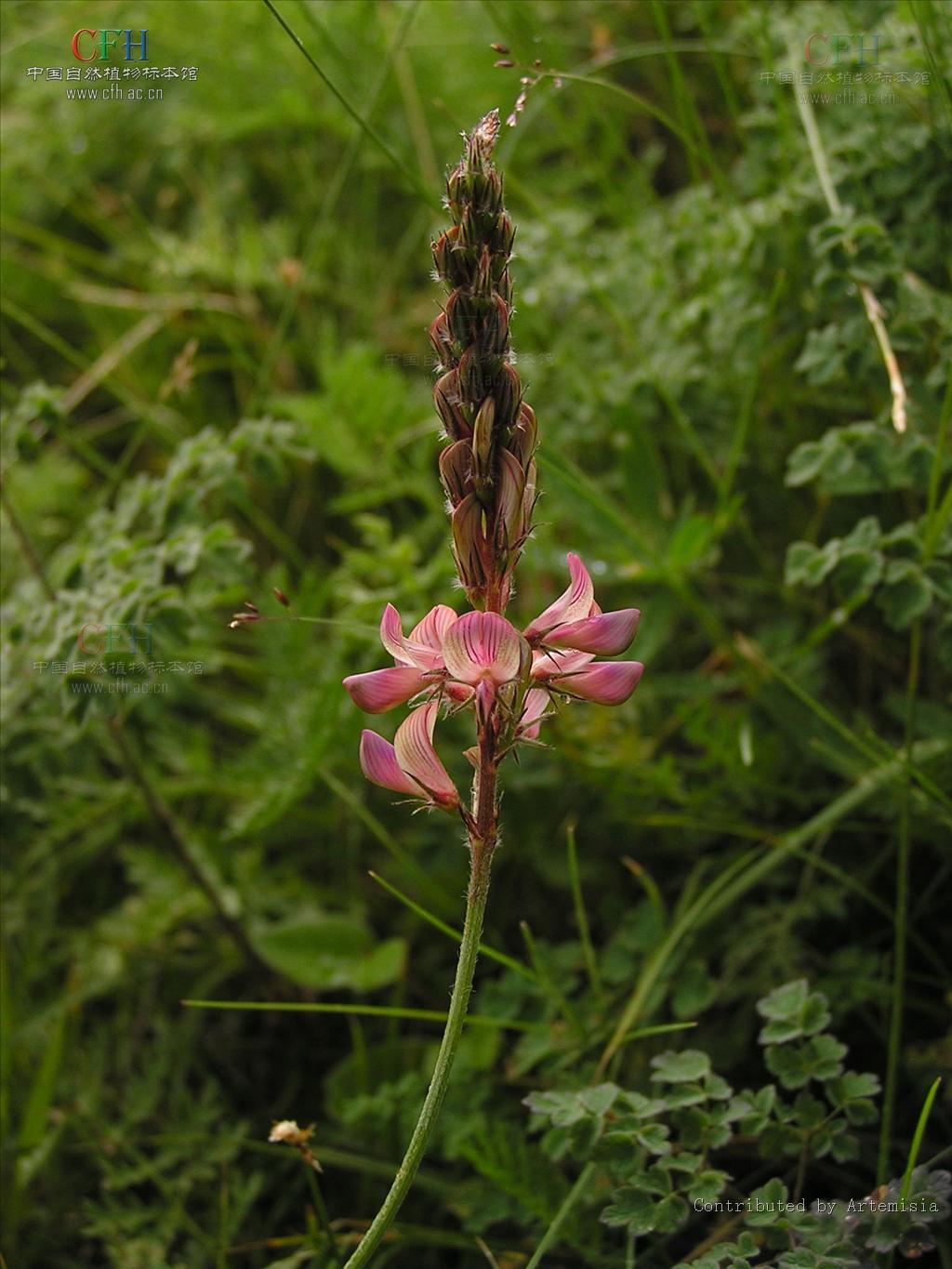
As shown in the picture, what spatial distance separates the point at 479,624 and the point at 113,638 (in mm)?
864

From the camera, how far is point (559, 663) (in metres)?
1.28

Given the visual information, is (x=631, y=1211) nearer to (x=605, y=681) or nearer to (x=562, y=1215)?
(x=562, y=1215)

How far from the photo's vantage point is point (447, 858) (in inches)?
91.4

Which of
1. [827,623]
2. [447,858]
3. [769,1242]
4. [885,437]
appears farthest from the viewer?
[447,858]

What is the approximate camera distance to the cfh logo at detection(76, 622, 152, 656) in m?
1.82

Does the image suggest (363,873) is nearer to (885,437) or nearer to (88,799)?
(88,799)

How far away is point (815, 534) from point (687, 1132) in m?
1.33

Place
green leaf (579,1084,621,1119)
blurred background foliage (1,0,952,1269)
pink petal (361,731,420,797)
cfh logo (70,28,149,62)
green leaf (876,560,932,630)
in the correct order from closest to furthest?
pink petal (361,731,420,797)
green leaf (579,1084,621,1119)
green leaf (876,560,932,630)
blurred background foliage (1,0,952,1269)
cfh logo (70,28,149,62)

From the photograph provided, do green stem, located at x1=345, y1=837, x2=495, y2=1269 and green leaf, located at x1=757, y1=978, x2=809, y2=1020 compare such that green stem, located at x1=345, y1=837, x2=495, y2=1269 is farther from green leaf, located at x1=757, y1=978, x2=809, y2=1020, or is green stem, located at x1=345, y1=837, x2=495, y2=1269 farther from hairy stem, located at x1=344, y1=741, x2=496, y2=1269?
green leaf, located at x1=757, y1=978, x2=809, y2=1020

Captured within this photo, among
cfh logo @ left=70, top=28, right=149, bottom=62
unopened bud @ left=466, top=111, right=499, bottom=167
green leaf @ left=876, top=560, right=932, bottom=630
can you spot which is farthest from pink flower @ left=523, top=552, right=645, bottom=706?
cfh logo @ left=70, top=28, right=149, bottom=62

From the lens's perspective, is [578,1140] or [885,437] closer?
[578,1140]

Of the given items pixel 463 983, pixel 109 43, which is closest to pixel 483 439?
pixel 463 983

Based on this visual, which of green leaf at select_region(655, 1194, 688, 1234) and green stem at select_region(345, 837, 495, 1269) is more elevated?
green stem at select_region(345, 837, 495, 1269)

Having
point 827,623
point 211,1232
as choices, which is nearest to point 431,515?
point 827,623
